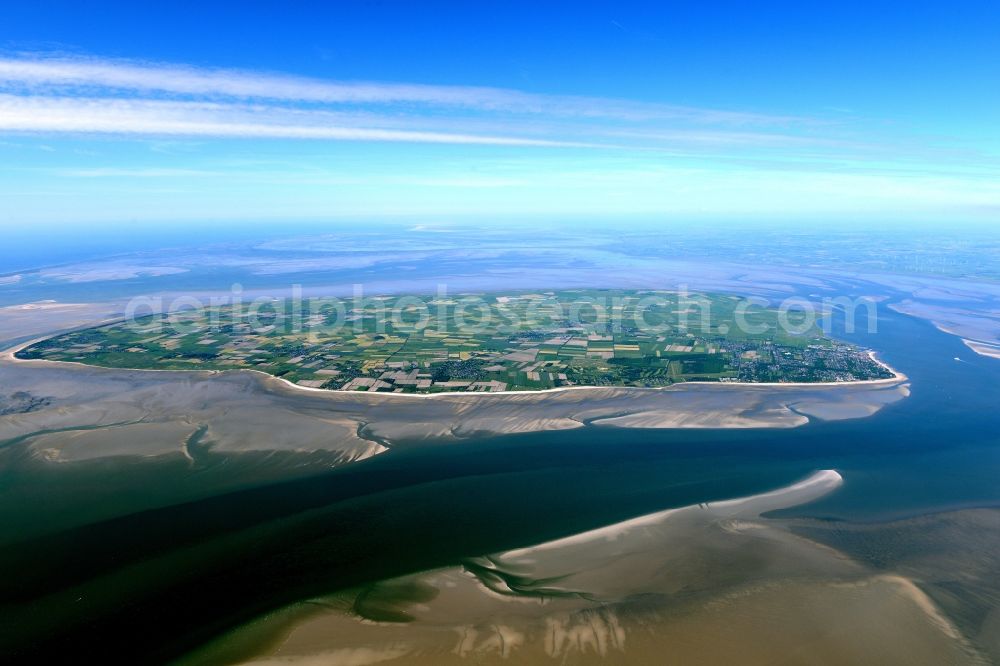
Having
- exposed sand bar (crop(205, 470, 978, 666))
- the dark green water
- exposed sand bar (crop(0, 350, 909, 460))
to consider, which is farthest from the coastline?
exposed sand bar (crop(205, 470, 978, 666))

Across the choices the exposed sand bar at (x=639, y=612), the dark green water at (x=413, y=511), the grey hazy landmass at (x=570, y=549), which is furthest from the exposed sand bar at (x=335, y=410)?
the exposed sand bar at (x=639, y=612)

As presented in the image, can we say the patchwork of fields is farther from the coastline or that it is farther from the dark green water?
the dark green water

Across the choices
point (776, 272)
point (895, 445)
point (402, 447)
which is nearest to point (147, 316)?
point (402, 447)

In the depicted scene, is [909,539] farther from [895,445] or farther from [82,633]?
[82,633]

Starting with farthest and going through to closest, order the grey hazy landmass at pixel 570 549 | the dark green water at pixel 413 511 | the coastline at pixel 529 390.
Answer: the coastline at pixel 529 390 → the dark green water at pixel 413 511 → the grey hazy landmass at pixel 570 549

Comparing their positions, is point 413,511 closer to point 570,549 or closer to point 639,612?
point 570,549

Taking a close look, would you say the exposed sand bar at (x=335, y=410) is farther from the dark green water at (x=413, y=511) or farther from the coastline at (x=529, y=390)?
the dark green water at (x=413, y=511)
